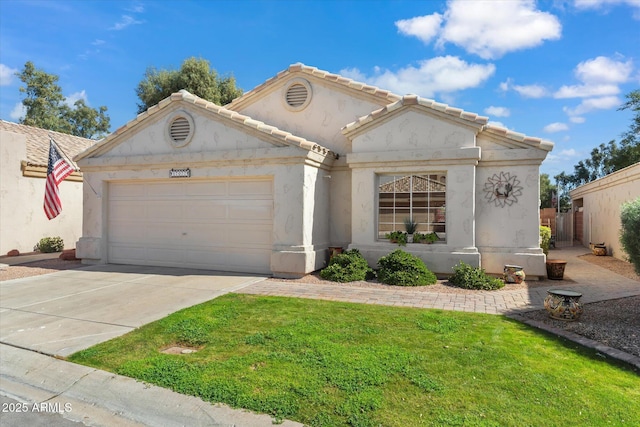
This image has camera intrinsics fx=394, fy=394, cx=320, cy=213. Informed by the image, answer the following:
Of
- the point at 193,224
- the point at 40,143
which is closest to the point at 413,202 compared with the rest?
the point at 193,224

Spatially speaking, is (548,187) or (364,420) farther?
(548,187)

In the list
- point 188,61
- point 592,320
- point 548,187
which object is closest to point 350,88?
point 592,320

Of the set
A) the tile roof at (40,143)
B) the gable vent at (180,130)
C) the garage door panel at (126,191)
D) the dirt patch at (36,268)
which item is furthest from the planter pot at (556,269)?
the tile roof at (40,143)

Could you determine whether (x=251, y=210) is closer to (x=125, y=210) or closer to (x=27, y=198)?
(x=125, y=210)

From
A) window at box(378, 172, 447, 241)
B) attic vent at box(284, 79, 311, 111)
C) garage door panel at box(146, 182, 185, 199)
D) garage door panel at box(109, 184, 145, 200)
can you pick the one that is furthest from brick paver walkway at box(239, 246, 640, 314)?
attic vent at box(284, 79, 311, 111)

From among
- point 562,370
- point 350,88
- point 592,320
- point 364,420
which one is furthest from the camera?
point 350,88

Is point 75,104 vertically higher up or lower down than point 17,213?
higher up

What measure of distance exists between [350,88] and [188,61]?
19315mm

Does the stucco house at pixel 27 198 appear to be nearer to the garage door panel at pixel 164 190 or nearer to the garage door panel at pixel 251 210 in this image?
the garage door panel at pixel 164 190

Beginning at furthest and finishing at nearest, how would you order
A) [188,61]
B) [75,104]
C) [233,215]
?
[75,104] < [188,61] < [233,215]

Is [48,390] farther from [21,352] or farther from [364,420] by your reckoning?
[364,420]

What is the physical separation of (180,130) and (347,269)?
650cm

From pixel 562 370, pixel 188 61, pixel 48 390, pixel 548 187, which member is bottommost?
pixel 48 390

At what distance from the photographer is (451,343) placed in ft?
17.9
